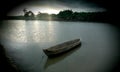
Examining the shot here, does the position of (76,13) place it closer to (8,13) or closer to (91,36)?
(91,36)

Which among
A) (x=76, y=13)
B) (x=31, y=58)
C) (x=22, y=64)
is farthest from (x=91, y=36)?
(x=22, y=64)

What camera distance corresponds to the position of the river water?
4.20 metres

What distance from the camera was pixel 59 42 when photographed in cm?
568

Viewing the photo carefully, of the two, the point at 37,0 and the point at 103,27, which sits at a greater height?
the point at 37,0

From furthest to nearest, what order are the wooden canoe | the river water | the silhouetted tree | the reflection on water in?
the reflection on water, the silhouetted tree, the wooden canoe, the river water

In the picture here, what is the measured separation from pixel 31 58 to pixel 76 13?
2508 mm

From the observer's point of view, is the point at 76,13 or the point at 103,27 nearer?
the point at 76,13

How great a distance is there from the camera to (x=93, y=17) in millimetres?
5828

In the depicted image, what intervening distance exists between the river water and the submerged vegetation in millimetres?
243

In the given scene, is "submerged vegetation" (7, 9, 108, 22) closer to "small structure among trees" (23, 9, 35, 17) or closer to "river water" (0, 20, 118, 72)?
"small structure among trees" (23, 9, 35, 17)

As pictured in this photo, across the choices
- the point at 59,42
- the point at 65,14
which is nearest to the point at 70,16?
the point at 65,14

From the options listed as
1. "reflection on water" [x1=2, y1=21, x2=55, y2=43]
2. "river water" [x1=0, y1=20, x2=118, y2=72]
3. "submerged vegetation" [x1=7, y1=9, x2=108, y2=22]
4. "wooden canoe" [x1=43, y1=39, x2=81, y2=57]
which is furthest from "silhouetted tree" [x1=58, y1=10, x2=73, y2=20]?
"wooden canoe" [x1=43, y1=39, x2=81, y2=57]

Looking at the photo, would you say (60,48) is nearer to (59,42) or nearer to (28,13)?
(59,42)

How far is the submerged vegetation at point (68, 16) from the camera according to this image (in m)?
5.57
